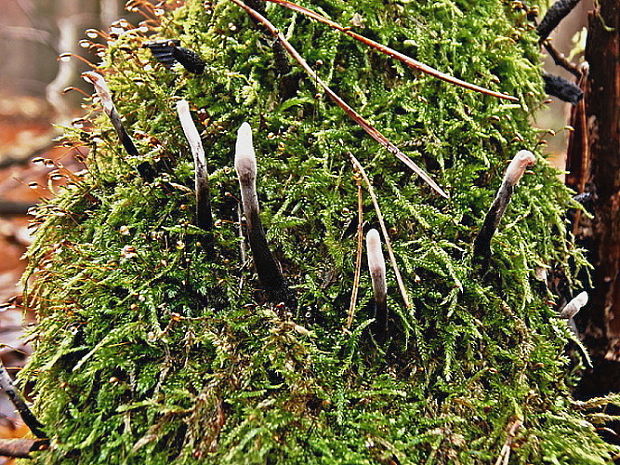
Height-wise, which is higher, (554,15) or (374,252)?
(554,15)

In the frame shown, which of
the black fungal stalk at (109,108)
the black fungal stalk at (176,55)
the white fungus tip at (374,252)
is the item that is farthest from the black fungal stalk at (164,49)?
the white fungus tip at (374,252)

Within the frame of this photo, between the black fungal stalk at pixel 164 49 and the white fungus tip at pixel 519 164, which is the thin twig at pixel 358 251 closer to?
the white fungus tip at pixel 519 164

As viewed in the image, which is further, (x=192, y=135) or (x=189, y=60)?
(x=189, y=60)

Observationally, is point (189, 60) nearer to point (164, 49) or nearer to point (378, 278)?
point (164, 49)

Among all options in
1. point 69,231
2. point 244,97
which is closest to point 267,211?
point 244,97

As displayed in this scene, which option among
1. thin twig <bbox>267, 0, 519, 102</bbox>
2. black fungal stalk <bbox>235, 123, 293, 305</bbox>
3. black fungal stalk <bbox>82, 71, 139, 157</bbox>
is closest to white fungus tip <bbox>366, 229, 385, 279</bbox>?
black fungal stalk <bbox>235, 123, 293, 305</bbox>

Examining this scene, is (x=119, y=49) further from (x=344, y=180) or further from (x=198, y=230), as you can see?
(x=344, y=180)

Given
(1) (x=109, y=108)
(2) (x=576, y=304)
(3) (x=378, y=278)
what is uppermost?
(1) (x=109, y=108)

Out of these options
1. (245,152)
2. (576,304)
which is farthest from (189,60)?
(576,304)
